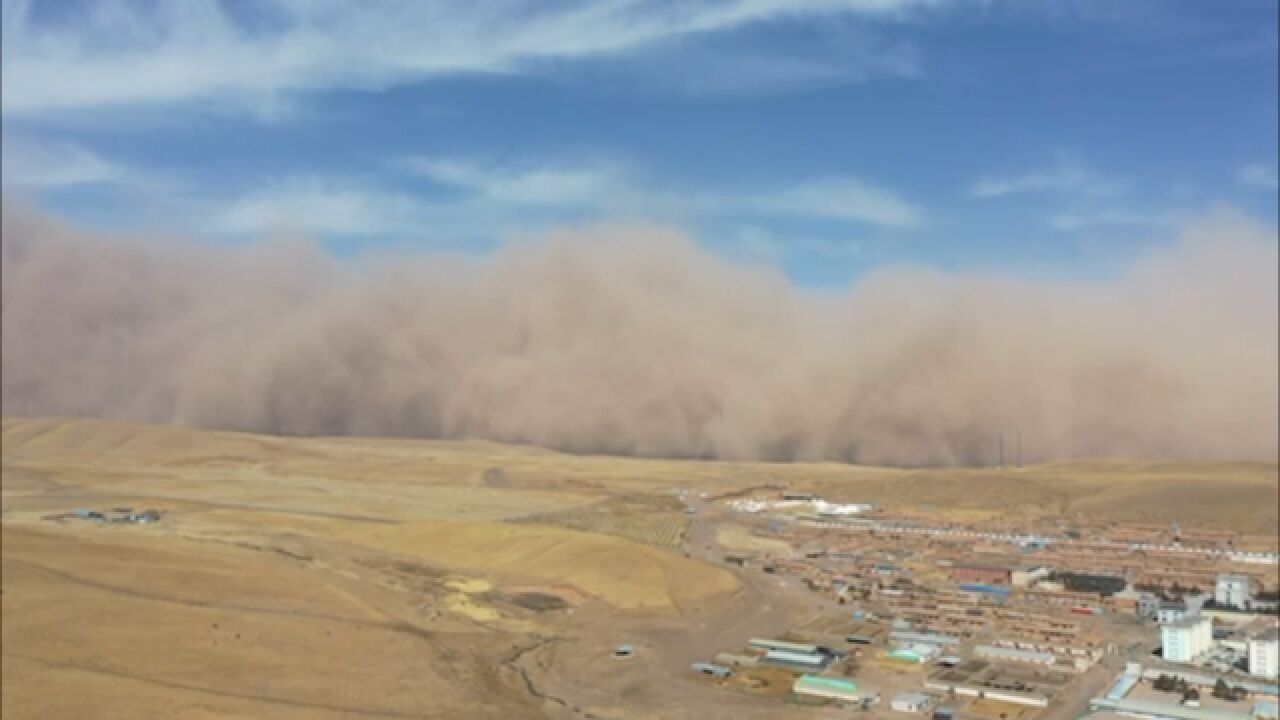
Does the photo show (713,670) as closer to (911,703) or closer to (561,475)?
(911,703)

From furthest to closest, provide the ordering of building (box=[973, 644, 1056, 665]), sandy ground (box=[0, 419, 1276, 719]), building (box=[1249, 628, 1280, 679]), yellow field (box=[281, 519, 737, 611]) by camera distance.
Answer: yellow field (box=[281, 519, 737, 611]) < building (box=[973, 644, 1056, 665]) < building (box=[1249, 628, 1280, 679]) < sandy ground (box=[0, 419, 1276, 719])

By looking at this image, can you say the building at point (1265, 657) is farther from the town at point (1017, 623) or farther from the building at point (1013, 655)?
the building at point (1013, 655)

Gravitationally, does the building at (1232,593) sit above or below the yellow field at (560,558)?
below

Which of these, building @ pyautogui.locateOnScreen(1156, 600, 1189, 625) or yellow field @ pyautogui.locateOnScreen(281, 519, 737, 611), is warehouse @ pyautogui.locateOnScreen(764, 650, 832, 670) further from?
building @ pyautogui.locateOnScreen(1156, 600, 1189, 625)

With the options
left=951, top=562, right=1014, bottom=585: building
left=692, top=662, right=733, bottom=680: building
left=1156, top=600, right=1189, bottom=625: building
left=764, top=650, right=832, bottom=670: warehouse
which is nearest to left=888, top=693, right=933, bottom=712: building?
left=764, top=650, right=832, bottom=670: warehouse

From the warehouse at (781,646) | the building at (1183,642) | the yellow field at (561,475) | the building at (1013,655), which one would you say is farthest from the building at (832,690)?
the yellow field at (561,475)

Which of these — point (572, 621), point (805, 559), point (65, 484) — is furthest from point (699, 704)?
point (65, 484)
